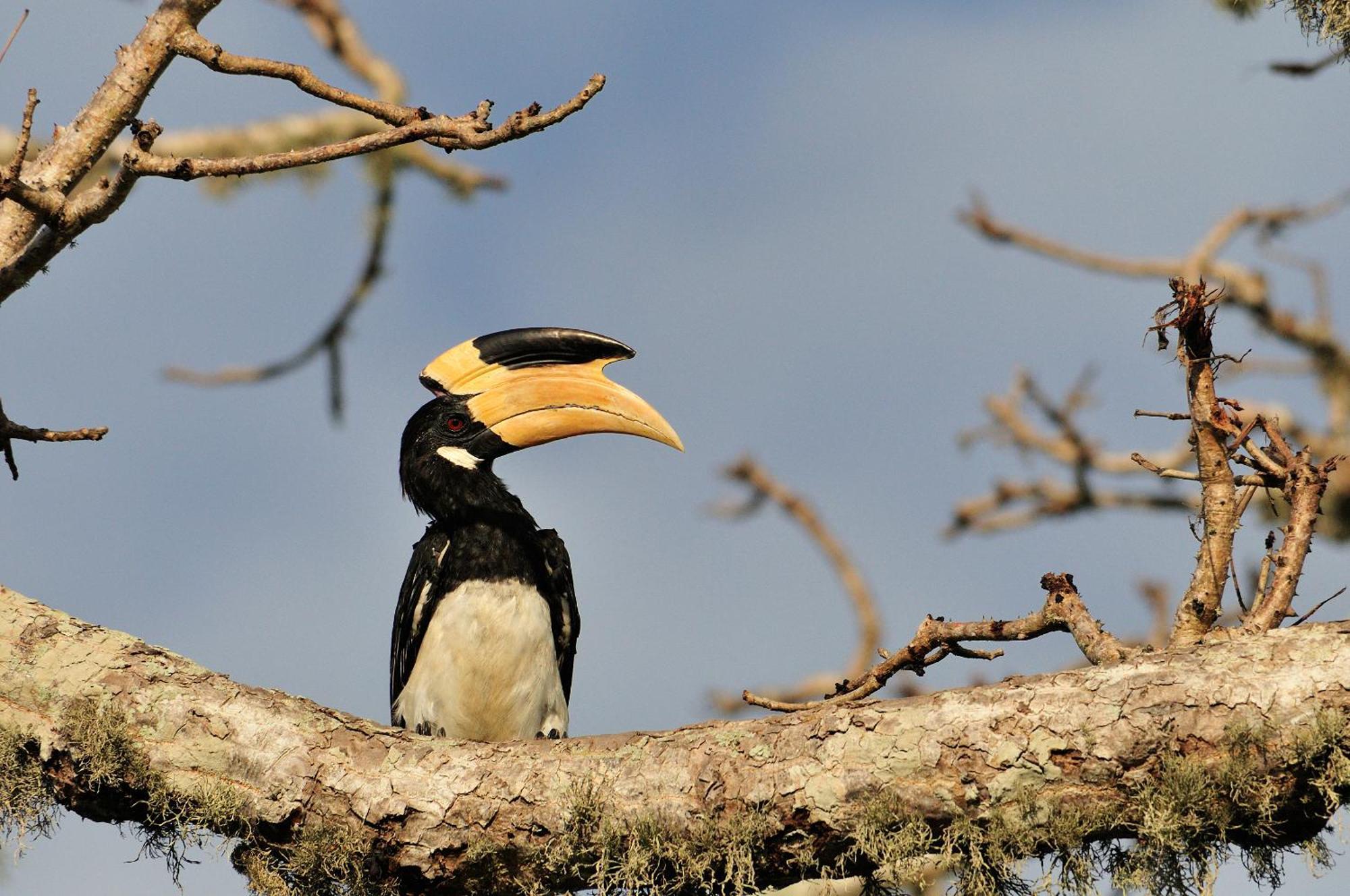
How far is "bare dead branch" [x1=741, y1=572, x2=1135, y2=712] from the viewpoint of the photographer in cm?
379

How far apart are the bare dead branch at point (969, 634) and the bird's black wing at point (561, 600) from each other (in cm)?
206

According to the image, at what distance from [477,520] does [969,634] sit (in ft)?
8.00

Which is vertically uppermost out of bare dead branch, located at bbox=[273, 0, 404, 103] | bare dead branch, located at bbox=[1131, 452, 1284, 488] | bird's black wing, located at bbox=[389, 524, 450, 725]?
bare dead branch, located at bbox=[273, 0, 404, 103]

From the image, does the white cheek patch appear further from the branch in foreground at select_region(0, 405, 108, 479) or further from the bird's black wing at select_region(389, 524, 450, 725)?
the branch in foreground at select_region(0, 405, 108, 479)

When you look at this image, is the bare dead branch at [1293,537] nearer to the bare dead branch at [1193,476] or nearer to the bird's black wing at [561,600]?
the bare dead branch at [1193,476]

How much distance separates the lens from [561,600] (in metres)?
5.93

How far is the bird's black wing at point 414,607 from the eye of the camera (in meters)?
5.64

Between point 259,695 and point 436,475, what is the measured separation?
6.86 ft

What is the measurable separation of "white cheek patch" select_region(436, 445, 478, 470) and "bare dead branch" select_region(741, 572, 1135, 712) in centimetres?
236

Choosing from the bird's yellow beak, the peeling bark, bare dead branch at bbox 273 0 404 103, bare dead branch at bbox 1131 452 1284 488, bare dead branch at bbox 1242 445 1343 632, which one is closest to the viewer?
the peeling bark

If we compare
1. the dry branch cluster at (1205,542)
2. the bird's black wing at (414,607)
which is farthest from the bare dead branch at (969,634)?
the bird's black wing at (414,607)

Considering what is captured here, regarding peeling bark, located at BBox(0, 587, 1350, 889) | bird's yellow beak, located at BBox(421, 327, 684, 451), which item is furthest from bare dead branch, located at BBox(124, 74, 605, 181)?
bird's yellow beak, located at BBox(421, 327, 684, 451)

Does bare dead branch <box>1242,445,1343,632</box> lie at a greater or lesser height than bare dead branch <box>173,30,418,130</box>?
lesser

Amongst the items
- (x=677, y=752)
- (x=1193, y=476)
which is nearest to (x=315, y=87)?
(x=677, y=752)
